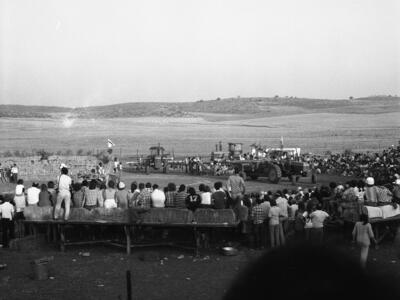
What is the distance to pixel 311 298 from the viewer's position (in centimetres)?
97

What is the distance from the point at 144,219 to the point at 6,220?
3.49 m

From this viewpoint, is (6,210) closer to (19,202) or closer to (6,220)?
(6,220)

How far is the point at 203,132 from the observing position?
74.6 m

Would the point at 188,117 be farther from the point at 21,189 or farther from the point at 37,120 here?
the point at 21,189

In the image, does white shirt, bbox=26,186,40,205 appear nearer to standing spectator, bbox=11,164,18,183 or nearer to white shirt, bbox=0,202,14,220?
white shirt, bbox=0,202,14,220

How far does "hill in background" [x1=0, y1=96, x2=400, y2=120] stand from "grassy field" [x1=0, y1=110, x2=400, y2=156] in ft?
14.0

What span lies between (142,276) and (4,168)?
22937 mm

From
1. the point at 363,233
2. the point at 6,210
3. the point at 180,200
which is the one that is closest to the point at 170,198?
the point at 180,200

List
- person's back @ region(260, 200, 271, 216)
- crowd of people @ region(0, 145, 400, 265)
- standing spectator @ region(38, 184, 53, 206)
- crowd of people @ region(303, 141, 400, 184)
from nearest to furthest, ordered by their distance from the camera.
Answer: crowd of people @ region(0, 145, 400, 265)
person's back @ region(260, 200, 271, 216)
standing spectator @ region(38, 184, 53, 206)
crowd of people @ region(303, 141, 400, 184)

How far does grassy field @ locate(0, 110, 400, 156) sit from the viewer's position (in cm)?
5988

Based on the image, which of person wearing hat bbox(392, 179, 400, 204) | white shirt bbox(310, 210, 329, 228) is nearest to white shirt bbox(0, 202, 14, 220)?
white shirt bbox(310, 210, 329, 228)

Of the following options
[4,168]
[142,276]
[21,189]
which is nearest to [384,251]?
[142,276]

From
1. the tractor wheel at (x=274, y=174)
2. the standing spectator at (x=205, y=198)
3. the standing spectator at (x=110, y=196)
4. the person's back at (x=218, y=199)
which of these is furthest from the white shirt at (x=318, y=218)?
the tractor wheel at (x=274, y=174)

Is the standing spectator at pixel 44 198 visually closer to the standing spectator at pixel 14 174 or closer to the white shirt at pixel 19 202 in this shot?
the white shirt at pixel 19 202
